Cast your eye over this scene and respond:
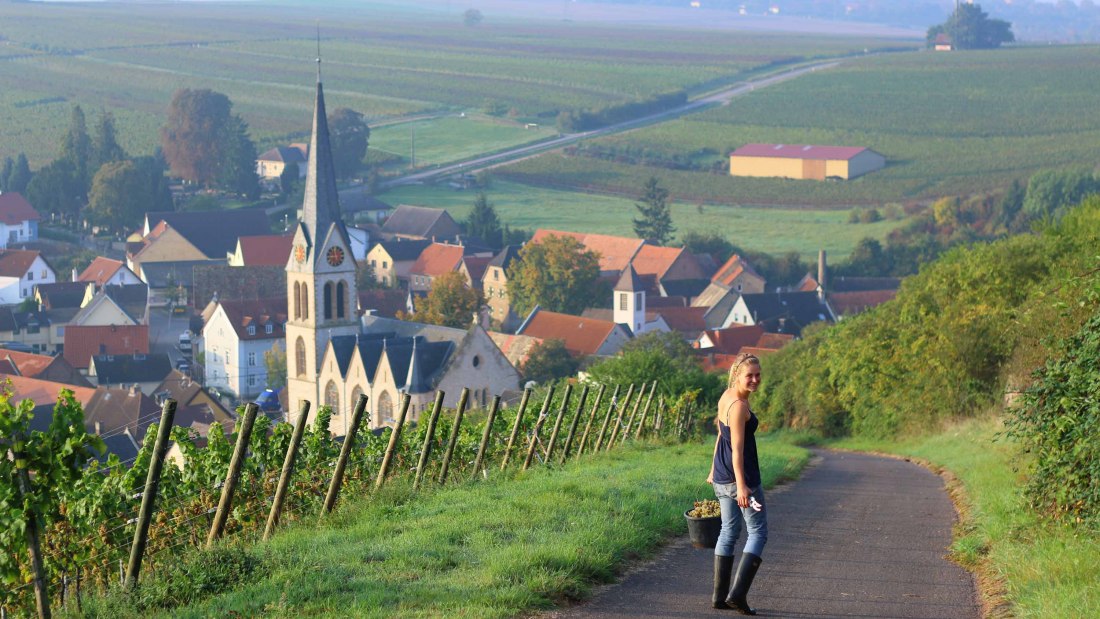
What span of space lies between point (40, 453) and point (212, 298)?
89.1 meters

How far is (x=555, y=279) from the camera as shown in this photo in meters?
99.2

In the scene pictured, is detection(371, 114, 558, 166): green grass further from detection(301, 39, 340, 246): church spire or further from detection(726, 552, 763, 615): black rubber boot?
detection(726, 552, 763, 615): black rubber boot

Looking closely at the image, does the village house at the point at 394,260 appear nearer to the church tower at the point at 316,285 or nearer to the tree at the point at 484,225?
the tree at the point at 484,225

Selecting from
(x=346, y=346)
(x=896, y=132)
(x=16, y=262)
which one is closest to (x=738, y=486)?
(x=346, y=346)

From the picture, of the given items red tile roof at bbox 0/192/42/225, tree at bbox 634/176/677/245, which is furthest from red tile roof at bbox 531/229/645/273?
red tile roof at bbox 0/192/42/225

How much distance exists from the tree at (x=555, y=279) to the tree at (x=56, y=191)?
47312 millimetres

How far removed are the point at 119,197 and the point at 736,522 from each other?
11940 cm

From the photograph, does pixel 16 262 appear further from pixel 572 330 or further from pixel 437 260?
pixel 572 330

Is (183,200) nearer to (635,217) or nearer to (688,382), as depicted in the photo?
(635,217)

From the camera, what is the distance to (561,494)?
1310 centimetres

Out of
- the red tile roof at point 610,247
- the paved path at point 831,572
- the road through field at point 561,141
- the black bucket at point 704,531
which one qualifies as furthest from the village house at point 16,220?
the black bucket at point 704,531

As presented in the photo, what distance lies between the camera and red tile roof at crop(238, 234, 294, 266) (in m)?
110

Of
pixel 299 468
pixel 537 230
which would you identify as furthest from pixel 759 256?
pixel 299 468

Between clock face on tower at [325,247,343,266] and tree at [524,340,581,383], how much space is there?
418 inches
